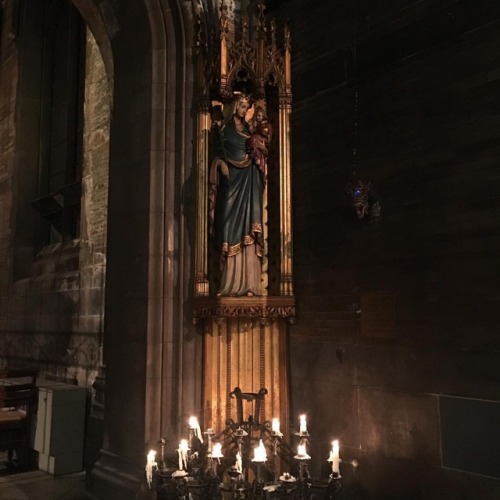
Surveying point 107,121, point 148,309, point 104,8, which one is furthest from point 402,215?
point 107,121

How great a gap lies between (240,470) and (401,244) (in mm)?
2300

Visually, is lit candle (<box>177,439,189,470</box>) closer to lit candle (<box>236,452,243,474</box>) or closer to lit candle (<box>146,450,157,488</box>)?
lit candle (<box>146,450,157,488</box>)

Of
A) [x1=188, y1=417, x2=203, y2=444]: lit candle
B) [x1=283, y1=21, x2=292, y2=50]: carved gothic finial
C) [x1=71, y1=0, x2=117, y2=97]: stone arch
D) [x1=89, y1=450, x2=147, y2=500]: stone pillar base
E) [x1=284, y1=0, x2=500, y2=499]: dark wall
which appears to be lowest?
[x1=89, y1=450, x2=147, y2=500]: stone pillar base

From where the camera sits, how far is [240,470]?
4391mm

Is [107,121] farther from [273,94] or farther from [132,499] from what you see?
[132,499]

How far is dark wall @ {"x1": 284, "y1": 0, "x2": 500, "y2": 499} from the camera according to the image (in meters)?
4.24

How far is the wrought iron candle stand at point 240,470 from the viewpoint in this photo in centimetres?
420

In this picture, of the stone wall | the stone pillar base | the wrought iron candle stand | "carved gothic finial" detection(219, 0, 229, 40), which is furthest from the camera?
the stone wall

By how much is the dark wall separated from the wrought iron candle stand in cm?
55

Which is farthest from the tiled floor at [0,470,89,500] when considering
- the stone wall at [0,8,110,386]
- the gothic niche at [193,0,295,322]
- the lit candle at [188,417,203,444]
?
the gothic niche at [193,0,295,322]

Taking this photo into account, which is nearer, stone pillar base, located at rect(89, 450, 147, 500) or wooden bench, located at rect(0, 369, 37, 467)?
stone pillar base, located at rect(89, 450, 147, 500)

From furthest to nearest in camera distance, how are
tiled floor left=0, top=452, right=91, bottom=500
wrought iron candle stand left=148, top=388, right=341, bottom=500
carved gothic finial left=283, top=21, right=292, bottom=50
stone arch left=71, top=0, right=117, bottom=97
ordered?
1. stone arch left=71, top=0, right=117, bottom=97
2. tiled floor left=0, top=452, right=91, bottom=500
3. carved gothic finial left=283, top=21, right=292, bottom=50
4. wrought iron candle stand left=148, top=388, right=341, bottom=500

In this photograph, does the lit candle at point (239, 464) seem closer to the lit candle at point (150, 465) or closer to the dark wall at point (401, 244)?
the lit candle at point (150, 465)

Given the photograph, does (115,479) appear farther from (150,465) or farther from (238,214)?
(238,214)
